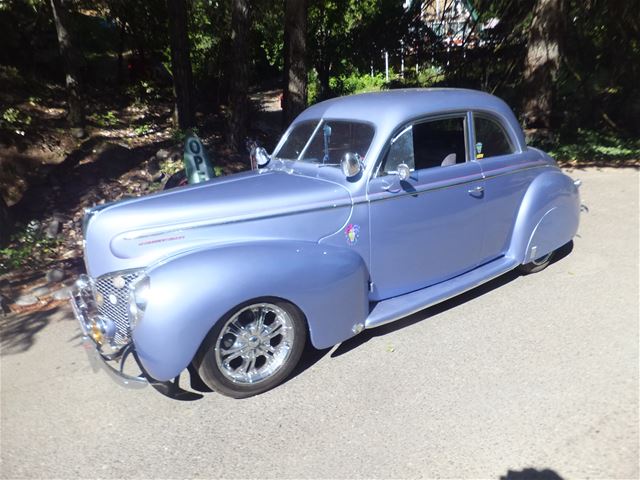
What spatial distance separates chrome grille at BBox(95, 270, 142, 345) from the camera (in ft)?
10.6

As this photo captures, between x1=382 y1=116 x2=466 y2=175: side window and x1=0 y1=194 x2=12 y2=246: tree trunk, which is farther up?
x1=382 y1=116 x2=466 y2=175: side window

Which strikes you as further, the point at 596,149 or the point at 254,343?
the point at 596,149

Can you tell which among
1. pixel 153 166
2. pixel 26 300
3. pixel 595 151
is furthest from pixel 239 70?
pixel 595 151

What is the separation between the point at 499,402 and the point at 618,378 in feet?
2.88

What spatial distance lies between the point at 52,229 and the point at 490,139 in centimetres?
571

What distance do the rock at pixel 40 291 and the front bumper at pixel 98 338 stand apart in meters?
2.19

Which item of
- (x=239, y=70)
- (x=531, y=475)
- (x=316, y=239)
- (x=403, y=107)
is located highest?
(x=239, y=70)

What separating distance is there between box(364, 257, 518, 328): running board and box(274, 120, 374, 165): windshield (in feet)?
3.84

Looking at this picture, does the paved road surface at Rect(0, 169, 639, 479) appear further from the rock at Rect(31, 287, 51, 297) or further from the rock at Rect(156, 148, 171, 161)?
the rock at Rect(156, 148, 171, 161)

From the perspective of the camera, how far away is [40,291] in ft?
18.0

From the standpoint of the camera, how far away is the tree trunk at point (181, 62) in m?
10.0

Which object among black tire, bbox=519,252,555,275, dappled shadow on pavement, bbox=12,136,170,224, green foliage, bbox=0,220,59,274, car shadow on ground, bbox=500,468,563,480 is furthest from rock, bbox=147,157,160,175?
car shadow on ground, bbox=500,468,563,480

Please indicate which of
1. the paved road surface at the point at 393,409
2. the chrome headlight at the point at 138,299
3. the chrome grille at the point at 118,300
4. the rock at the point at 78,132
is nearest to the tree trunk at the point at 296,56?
the rock at the point at 78,132

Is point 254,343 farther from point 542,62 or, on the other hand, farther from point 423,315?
point 542,62
